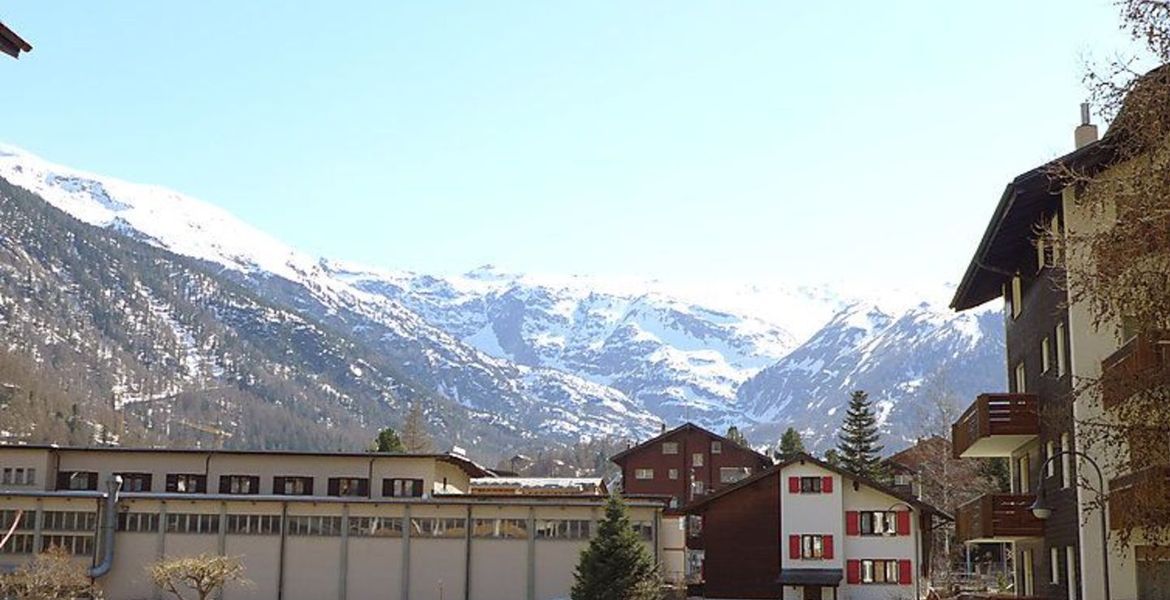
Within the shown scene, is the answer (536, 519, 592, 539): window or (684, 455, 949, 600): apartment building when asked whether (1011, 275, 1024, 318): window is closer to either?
(684, 455, 949, 600): apartment building

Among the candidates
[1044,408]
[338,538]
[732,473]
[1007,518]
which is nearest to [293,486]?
[338,538]

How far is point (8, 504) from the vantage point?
225 ft

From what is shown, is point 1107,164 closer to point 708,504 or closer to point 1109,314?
point 1109,314

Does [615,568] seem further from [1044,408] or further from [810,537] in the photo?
[1044,408]

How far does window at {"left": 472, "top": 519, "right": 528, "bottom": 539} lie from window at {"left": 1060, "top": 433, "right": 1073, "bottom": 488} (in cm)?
3649

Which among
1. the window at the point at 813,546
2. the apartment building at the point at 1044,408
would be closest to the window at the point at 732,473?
the window at the point at 813,546

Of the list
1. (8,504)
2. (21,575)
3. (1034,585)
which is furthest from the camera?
(8,504)

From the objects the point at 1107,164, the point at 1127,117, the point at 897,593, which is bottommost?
the point at 897,593

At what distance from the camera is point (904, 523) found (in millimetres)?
69875

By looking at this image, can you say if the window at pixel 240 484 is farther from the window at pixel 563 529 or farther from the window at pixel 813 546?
the window at pixel 813 546

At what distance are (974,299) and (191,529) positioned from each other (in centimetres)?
3971

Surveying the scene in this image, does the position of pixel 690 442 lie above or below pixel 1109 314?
above

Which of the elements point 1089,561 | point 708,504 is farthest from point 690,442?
point 1089,561

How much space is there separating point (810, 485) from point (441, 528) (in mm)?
18048
